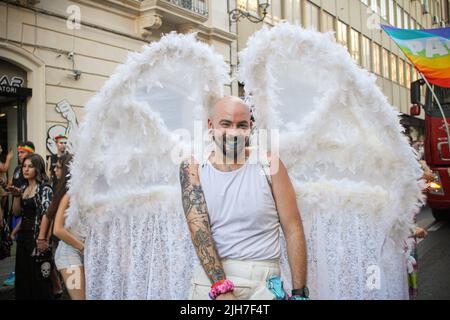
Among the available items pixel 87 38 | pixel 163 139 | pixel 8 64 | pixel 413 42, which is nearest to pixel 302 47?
pixel 163 139

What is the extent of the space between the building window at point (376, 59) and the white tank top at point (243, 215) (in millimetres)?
26582

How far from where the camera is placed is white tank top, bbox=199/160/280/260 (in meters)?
1.91

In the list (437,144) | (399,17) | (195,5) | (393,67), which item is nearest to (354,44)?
(393,67)

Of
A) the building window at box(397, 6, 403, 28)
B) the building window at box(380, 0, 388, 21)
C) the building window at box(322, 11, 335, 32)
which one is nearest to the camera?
the building window at box(322, 11, 335, 32)

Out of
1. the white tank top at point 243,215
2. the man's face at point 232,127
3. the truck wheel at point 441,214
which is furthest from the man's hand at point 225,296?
the truck wheel at point 441,214

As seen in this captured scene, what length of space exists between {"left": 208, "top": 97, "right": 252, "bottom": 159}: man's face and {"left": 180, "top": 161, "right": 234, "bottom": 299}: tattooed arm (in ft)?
0.68

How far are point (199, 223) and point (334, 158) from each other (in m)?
0.81

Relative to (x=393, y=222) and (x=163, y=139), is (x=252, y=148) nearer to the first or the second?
(x=163, y=139)

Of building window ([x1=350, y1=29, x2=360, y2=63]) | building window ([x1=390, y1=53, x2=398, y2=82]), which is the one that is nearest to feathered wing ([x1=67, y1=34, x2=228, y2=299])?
building window ([x1=350, y1=29, x2=360, y2=63])

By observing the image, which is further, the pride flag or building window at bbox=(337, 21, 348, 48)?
building window at bbox=(337, 21, 348, 48)

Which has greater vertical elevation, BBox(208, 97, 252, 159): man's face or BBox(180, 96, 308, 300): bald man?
BBox(208, 97, 252, 159): man's face

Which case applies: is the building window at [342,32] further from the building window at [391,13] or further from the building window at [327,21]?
the building window at [391,13]

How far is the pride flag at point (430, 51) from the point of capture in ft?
20.5

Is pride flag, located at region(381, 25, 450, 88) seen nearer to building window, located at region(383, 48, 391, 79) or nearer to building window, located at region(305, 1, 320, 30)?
building window, located at region(305, 1, 320, 30)
